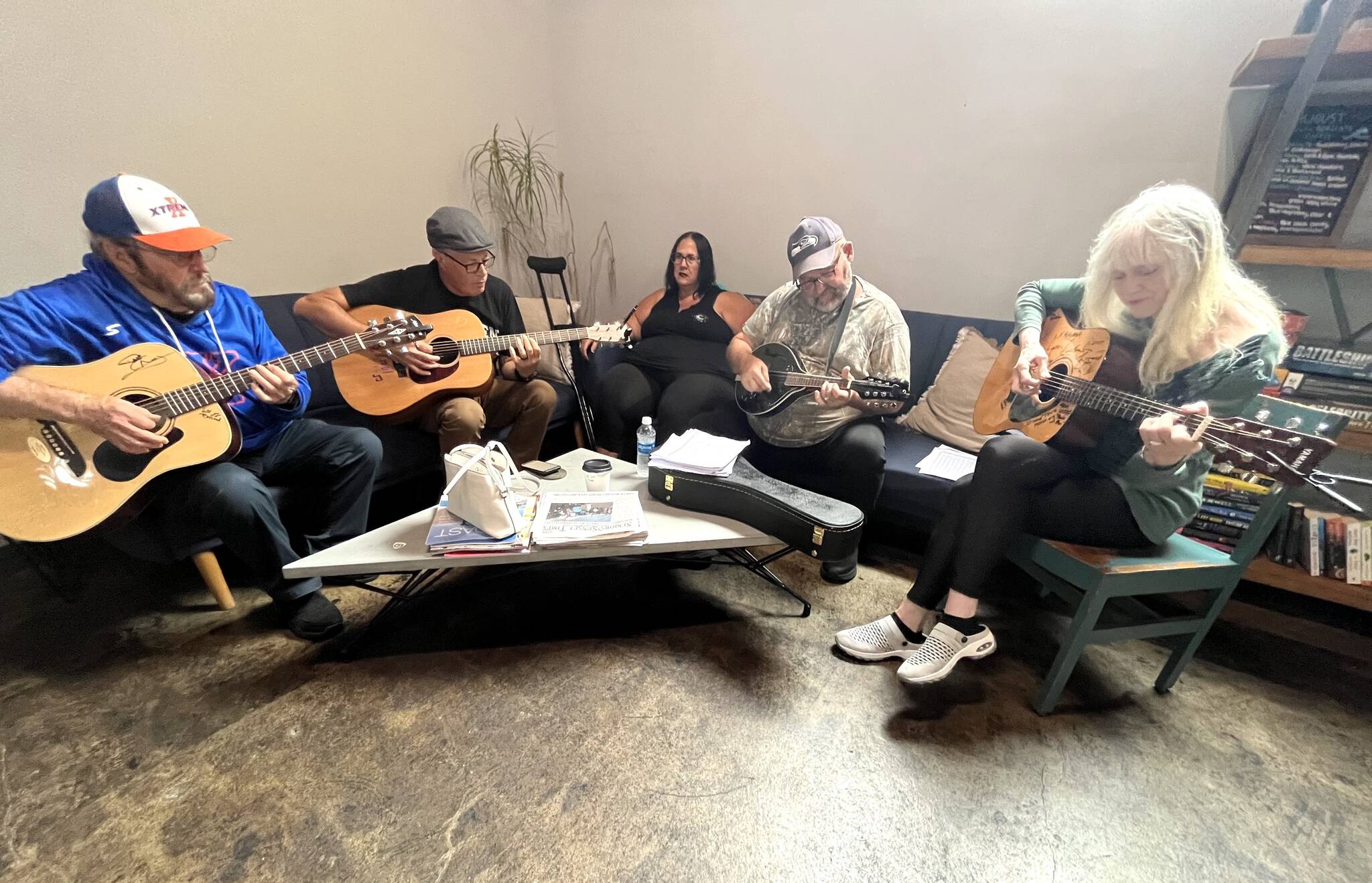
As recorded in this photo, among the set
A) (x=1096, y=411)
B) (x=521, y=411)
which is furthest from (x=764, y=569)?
(x=521, y=411)

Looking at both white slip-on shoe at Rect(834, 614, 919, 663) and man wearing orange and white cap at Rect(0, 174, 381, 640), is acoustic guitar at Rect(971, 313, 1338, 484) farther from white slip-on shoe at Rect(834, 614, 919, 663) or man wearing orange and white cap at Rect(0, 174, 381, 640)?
man wearing orange and white cap at Rect(0, 174, 381, 640)

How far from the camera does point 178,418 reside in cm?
143

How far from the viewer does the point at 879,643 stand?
1.57 metres

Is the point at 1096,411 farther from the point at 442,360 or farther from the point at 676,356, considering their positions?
the point at 442,360

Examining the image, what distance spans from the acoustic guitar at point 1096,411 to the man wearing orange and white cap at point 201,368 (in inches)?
76.1

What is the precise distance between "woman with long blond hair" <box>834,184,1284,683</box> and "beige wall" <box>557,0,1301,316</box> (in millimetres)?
814

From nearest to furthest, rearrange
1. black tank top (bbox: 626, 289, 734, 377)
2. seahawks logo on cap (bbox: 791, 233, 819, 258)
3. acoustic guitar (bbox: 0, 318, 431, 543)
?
acoustic guitar (bbox: 0, 318, 431, 543)
seahawks logo on cap (bbox: 791, 233, 819, 258)
black tank top (bbox: 626, 289, 734, 377)

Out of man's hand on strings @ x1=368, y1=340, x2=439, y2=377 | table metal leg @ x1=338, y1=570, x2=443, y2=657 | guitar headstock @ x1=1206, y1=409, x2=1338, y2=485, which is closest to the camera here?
guitar headstock @ x1=1206, y1=409, x2=1338, y2=485

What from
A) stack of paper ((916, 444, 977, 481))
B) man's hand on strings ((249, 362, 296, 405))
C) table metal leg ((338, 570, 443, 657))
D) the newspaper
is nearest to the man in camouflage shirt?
stack of paper ((916, 444, 977, 481))

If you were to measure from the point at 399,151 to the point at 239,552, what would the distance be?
6.28 feet

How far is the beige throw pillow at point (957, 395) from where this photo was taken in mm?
2047

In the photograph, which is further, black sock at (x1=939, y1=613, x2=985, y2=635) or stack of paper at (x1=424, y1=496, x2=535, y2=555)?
black sock at (x1=939, y1=613, x2=985, y2=635)

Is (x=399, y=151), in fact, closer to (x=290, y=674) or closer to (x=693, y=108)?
(x=693, y=108)

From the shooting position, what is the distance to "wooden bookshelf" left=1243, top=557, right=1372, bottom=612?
1.59 meters
